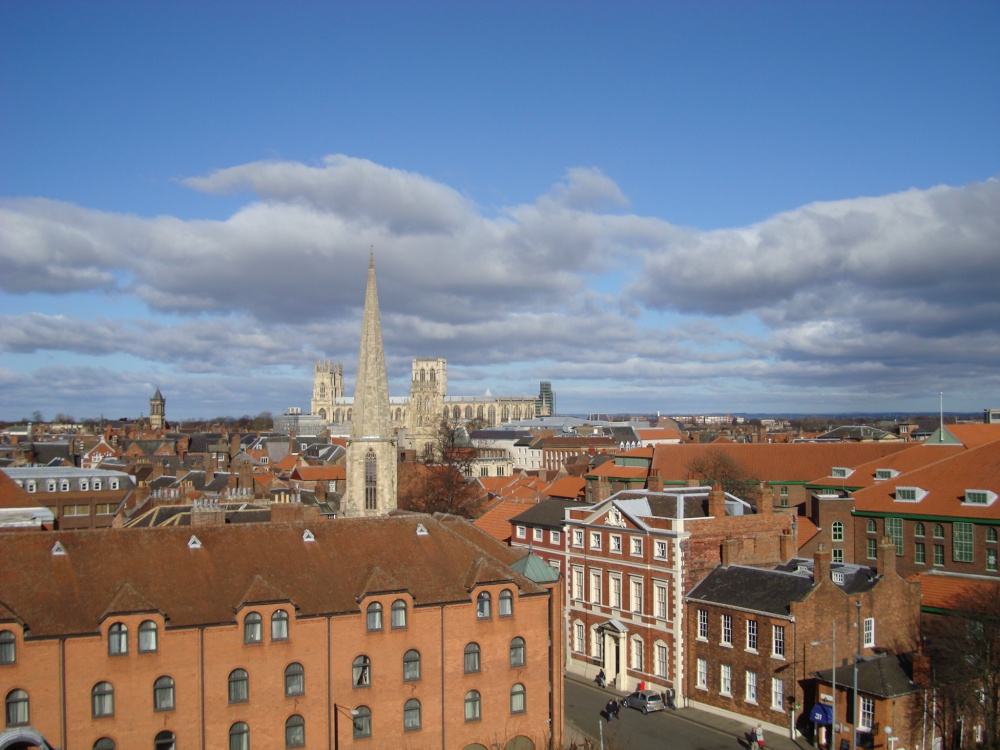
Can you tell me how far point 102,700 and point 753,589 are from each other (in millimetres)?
27465

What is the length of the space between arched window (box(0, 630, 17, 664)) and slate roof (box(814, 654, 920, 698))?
30458 mm

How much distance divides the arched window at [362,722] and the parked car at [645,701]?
1520 centimetres

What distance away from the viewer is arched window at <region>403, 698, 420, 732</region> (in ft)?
114

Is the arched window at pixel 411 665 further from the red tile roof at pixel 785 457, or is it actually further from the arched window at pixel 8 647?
the red tile roof at pixel 785 457

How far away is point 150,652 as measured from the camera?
103 feet

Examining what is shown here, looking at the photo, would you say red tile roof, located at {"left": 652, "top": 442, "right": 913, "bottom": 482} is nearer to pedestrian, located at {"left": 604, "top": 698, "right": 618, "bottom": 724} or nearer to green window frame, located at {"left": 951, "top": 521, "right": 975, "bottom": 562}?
green window frame, located at {"left": 951, "top": 521, "right": 975, "bottom": 562}

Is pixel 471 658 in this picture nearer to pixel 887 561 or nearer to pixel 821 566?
pixel 821 566

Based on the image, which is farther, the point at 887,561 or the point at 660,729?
the point at 887,561

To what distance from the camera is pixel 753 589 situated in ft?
139

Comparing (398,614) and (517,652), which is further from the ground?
(398,614)

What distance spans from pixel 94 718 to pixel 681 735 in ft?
77.8

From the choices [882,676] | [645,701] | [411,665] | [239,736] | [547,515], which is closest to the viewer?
[239,736]

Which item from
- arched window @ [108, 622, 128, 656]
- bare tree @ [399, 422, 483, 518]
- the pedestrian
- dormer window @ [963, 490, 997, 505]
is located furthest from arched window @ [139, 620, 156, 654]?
bare tree @ [399, 422, 483, 518]

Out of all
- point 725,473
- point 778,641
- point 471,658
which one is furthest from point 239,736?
point 725,473
